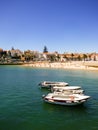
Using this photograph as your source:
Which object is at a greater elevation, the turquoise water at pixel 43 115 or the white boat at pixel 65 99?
the white boat at pixel 65 99

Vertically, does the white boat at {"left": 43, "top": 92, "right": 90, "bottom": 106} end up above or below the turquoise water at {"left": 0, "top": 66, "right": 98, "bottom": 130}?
above

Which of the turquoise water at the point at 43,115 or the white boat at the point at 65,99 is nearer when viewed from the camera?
the turquoise water at the point at 43,115

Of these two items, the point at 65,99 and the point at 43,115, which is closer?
the point at 43,115

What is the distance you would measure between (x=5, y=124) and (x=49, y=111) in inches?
407

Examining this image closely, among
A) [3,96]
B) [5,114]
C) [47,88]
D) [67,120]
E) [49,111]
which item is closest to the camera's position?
[67,120]

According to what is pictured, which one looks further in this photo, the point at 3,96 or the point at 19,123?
the point at 3,96

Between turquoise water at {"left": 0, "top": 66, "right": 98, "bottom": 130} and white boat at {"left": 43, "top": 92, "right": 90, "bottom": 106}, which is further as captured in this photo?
white boat at {"left": 43, "top": 92, "right": 90, "bottom": 106}

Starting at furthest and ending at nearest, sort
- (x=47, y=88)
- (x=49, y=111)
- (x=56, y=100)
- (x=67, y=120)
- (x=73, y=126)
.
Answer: (x=47, y=88) → (x=56, y=100) → (x=49, y=111) → (x=67, y=120) → (x=73, y=126)

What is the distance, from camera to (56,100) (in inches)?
1817

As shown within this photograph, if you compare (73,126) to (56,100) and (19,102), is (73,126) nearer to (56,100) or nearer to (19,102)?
(56,100)

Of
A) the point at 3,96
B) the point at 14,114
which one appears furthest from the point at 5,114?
the point at 3,96

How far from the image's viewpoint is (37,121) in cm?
3612

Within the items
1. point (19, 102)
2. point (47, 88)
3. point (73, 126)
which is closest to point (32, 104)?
point (19, 102)

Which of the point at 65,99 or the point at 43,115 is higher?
the point at 65,99
